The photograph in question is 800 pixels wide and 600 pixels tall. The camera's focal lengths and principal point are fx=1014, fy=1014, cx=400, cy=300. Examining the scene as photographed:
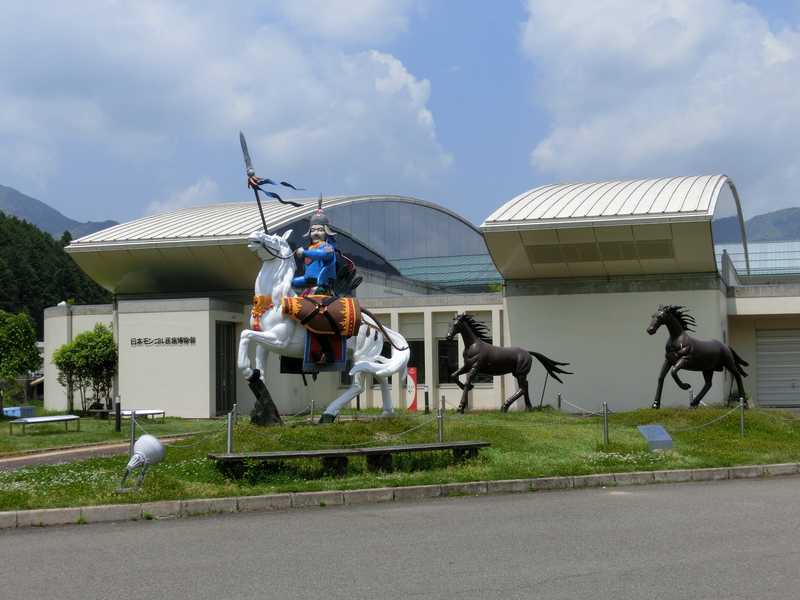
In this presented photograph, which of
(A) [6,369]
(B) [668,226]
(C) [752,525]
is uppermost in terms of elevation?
(B) [668,226]

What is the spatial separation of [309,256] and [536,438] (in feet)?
17.7

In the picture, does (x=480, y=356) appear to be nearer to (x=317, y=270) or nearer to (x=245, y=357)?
(x=317, y=270)

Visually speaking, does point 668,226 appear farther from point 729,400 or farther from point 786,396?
point 786,396

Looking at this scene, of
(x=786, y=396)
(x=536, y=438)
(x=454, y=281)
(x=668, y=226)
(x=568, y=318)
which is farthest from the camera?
(x=454, y=281)

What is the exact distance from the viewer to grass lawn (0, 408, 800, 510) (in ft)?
44.3

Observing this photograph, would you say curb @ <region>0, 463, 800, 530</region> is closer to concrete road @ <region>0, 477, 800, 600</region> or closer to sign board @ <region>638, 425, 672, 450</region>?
concrete road @ <region>0, 477, 800, 600</region>

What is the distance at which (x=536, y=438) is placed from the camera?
18.4m

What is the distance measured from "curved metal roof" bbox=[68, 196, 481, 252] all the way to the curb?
17.9 m

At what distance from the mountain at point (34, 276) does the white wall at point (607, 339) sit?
43.8 m

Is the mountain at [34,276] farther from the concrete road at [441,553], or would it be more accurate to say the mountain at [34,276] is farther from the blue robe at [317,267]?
the concrete road at [441,553]

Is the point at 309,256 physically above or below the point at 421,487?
above

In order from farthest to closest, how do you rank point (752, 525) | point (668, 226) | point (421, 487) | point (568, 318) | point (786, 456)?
1. point (568, 318)
2. point (668, 226)
3. point (786, 456)
4. point (421, 487)
5. point (752, 525)

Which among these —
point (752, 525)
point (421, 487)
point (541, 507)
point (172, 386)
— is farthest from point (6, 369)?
point (752, 525)

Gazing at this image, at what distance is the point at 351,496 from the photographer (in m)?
13.4
